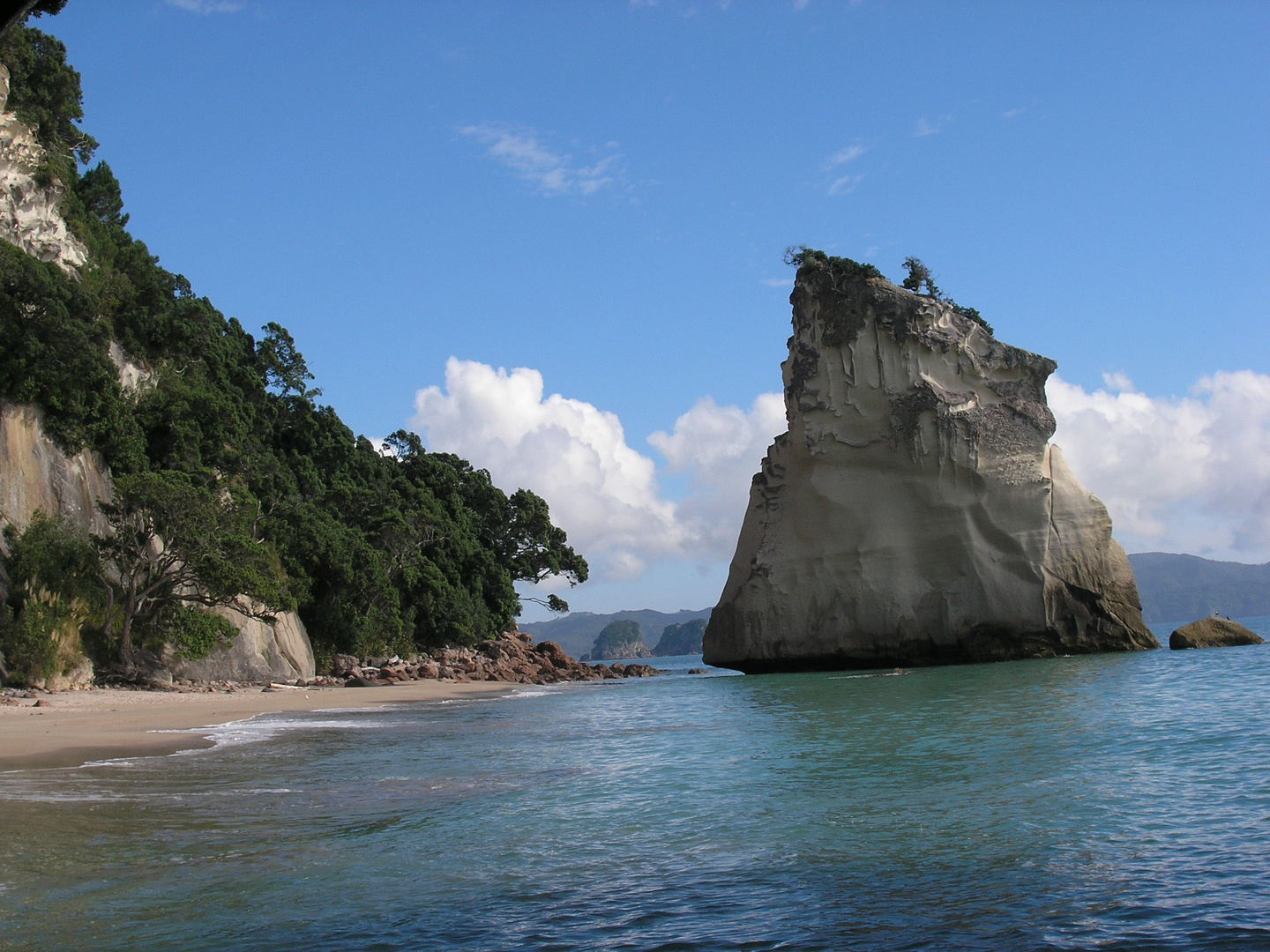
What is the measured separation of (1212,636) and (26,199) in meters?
43.7

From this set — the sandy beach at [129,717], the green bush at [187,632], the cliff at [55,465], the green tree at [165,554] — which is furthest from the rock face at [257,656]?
the green tree at [165,554]

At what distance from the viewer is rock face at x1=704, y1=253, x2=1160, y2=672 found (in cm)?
3241

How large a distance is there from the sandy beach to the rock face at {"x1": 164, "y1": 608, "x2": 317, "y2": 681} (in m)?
1.43

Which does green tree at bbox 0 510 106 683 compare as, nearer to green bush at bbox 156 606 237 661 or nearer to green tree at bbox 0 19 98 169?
green bush at bbox 156 606 237 661

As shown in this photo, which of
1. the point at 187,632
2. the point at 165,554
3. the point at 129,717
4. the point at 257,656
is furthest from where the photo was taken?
the point at 257,656

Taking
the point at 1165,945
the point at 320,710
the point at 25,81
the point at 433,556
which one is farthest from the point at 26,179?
the point at 1165,945

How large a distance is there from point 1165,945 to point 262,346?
A: 51.2 meters

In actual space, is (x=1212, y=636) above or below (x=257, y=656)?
above

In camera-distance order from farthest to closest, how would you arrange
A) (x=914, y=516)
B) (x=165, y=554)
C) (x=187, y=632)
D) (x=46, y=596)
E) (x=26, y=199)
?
(x=914, y=516) → (x=26, y=199) → (x=187, y=632) → (x=165, y=554) → (x=46, y=596)

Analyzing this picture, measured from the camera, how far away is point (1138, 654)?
30.3 metres

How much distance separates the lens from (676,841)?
786cm

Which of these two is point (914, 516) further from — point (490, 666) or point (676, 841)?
point (676, 841)

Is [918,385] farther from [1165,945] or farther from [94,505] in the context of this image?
[1165,945]

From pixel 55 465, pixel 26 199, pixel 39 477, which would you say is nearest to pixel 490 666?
pixel 55 465
